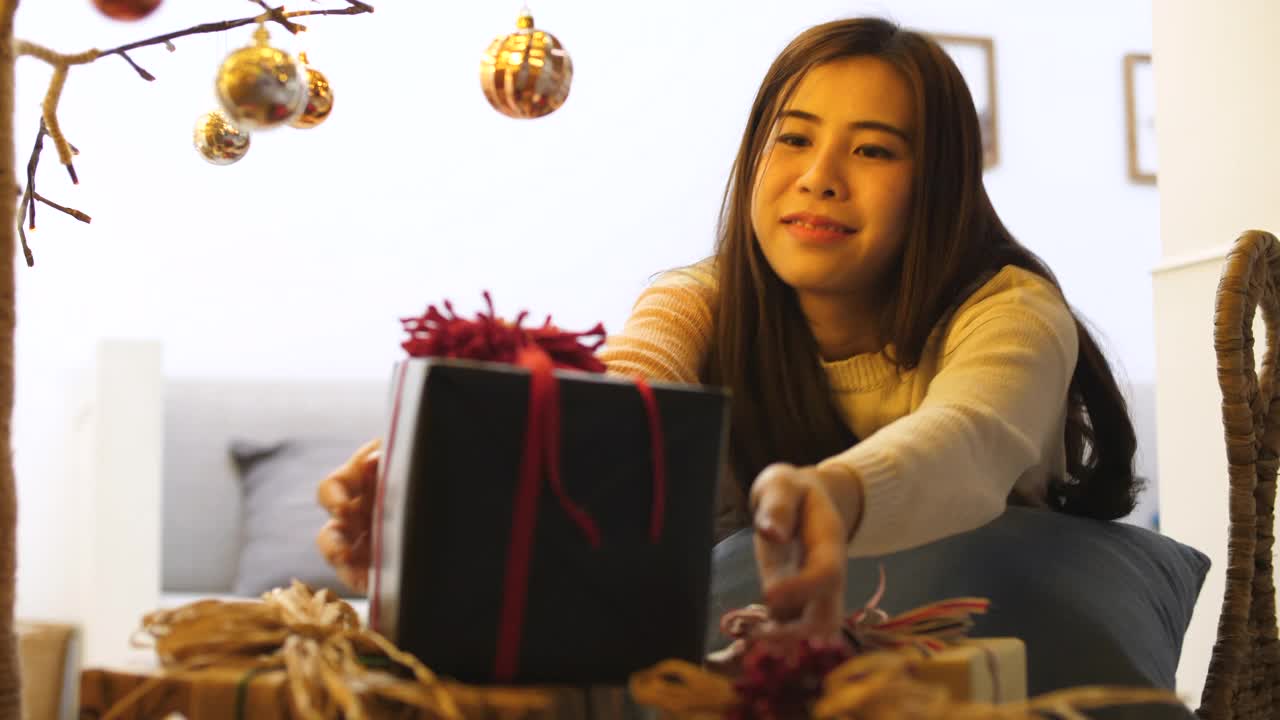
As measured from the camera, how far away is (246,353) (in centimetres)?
307

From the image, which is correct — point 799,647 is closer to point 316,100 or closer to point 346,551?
point 346,551

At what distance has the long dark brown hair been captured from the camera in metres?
1.05

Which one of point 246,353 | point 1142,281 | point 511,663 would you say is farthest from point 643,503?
point 1142,281

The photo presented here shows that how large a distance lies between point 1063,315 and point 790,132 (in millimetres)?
271

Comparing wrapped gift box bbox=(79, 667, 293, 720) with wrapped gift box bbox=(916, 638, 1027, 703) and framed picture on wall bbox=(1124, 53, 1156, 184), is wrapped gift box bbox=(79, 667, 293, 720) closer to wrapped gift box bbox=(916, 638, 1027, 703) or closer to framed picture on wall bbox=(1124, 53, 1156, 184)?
wrapped gift box bbox=(916, 638, 1027, 703)

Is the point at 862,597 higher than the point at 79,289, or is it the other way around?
the point at 79,289

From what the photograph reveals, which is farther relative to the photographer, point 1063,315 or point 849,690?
point 1063,315

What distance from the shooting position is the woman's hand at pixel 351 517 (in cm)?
77

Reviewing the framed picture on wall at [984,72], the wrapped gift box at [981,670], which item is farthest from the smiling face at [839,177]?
the framed picture on wall at [984,72]

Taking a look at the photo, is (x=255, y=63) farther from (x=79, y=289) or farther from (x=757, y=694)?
(x=79, y=289)

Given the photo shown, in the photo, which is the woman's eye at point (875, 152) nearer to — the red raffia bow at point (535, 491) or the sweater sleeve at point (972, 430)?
the sweater sleeve at point (972, 430)

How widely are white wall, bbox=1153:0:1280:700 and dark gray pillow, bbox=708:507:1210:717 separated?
2.92 feet

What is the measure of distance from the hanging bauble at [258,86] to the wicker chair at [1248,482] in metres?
0.75

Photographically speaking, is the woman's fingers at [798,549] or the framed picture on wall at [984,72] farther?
the framed picture on wall at [984,72]
